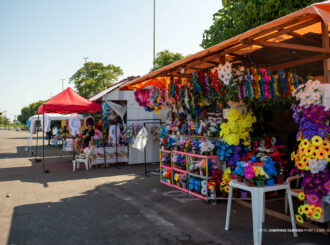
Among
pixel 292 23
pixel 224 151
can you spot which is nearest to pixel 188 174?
pixel 224 151

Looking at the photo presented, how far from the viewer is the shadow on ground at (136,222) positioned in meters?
4.09

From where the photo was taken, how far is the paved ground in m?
4.12

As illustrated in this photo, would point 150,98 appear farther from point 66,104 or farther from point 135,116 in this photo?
point 66,104

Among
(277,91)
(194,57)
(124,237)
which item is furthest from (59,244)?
(277,91)

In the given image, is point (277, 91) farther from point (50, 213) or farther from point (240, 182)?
point (50, 213)

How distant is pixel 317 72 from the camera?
648cm

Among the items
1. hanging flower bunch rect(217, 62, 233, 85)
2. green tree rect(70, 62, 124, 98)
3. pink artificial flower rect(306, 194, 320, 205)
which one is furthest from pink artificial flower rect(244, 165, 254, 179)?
green tree rect(70, 62, 124, 98)

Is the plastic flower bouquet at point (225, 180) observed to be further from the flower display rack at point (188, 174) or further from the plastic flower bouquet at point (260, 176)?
the plastic flower bouquet at point (260, 176)

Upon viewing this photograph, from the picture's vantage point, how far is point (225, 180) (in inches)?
221

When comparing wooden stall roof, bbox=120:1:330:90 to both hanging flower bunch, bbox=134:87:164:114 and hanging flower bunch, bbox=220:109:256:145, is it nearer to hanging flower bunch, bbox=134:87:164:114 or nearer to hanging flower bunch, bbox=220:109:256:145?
hanging flower bunch, bbox=134:87:164:114

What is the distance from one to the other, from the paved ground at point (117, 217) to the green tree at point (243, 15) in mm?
6018

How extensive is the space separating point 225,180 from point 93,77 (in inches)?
1347

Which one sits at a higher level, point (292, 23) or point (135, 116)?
point (292, 23)

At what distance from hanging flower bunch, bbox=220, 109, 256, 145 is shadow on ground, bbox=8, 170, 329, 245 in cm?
138
